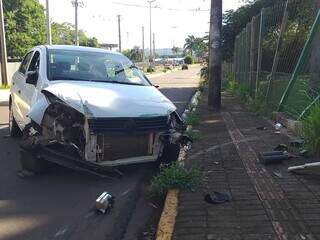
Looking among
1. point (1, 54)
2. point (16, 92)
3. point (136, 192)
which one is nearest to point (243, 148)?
point (136, 192)

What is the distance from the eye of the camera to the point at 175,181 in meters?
6.32

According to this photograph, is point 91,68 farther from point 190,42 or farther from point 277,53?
point 190,42

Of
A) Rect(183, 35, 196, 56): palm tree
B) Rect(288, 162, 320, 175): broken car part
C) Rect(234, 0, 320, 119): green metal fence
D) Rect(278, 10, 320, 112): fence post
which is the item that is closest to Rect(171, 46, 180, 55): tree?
Rect(183, 35, 196, 56): palm tree

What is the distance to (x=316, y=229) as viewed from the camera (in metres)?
4.71

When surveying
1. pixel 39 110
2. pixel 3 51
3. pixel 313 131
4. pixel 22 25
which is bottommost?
pixel 313 131

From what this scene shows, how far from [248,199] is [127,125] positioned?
78.2 inches

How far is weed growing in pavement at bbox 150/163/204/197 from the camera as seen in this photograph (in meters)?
6.27

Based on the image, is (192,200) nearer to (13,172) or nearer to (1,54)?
(13,172)

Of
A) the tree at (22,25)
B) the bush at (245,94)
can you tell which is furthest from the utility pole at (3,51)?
the tree at (22,25)

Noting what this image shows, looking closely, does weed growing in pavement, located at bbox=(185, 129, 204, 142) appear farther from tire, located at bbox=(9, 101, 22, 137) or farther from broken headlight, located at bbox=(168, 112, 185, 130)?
tire, located at bbox=(9, 101, 22, 137)

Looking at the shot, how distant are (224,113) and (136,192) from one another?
8.03 m

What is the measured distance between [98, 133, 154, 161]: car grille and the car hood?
0.93 feet

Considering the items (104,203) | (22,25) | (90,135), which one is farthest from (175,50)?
(104,203)

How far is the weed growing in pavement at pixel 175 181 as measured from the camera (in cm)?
627
